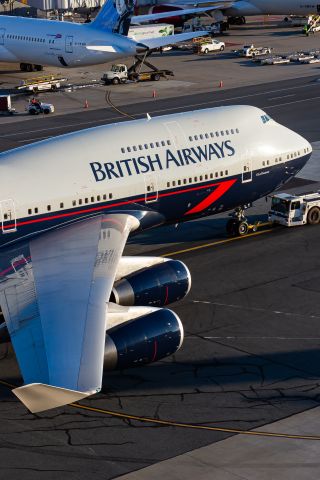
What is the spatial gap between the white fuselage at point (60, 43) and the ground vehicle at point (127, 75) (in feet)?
7.98

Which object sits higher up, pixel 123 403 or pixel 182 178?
pixel 182 178

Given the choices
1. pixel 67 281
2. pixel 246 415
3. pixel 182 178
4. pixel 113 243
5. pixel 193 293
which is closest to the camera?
pixel 246 415

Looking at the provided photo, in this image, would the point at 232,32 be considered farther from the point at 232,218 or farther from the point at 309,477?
the point at 309,477

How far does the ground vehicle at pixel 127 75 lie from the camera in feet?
294

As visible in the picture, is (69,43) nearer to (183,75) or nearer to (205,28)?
(183,75)

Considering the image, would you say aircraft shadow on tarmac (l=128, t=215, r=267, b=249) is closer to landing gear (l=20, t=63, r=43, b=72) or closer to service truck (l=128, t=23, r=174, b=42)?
service truck (l=128, t=23, r=174, b=42)

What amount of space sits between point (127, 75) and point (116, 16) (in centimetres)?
618

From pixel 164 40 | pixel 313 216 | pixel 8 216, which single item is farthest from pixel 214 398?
pixel 164 40

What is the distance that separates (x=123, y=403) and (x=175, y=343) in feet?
8.43

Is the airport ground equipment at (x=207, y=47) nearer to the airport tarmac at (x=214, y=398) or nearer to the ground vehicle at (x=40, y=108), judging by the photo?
the ground vehicle at (x=40, y=108)

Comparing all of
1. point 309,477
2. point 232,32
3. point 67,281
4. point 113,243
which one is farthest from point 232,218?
point 232,32

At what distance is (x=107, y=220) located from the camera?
38.8m

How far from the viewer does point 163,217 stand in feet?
138

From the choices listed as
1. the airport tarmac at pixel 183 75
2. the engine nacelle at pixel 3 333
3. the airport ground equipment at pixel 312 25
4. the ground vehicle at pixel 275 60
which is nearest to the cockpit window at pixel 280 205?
the engine nacelle at pixel 3 333
